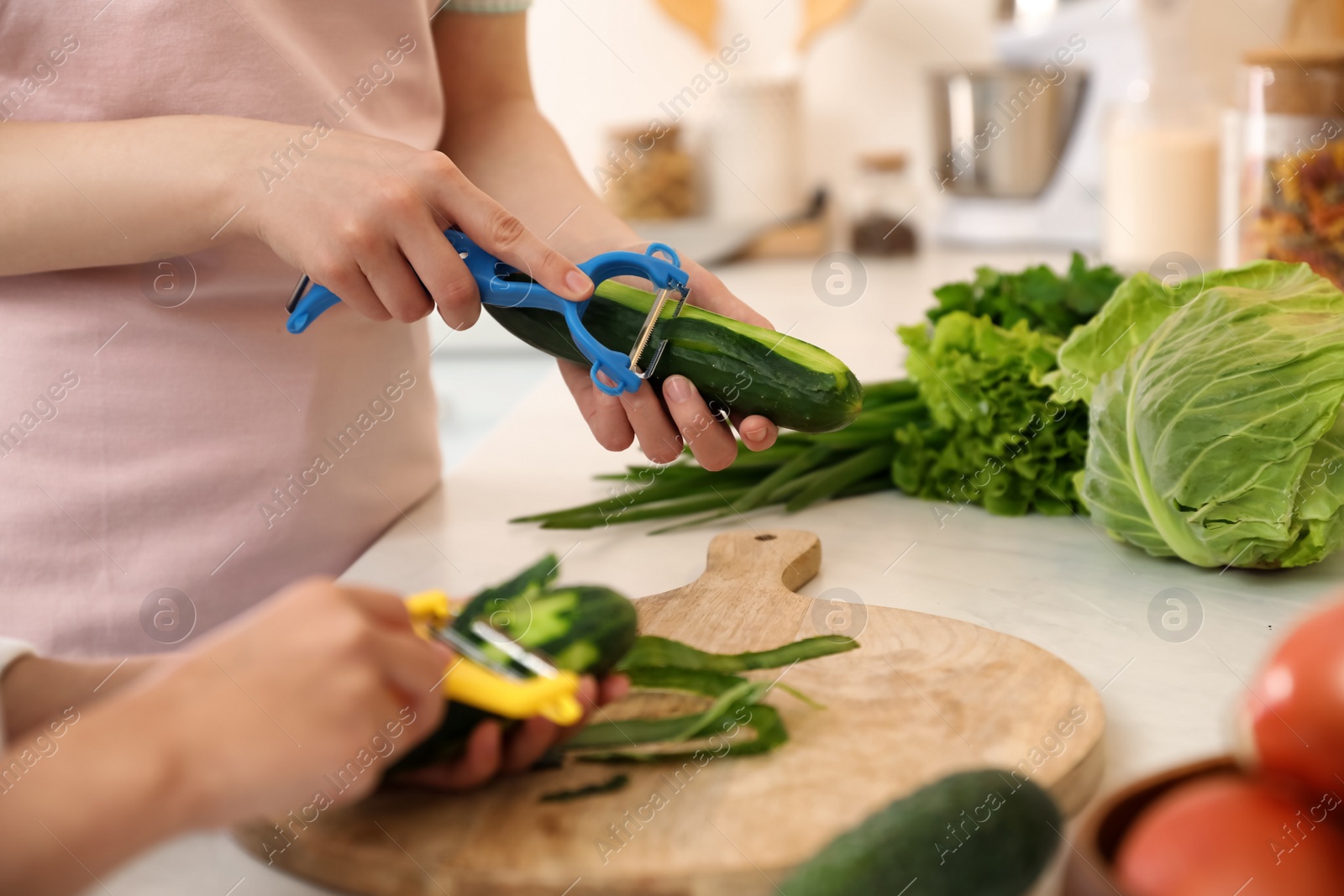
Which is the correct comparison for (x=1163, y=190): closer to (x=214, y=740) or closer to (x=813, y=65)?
(x=813, y=65)

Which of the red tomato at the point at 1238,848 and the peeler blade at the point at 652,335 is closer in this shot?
the red tomato at the point at 1238,848

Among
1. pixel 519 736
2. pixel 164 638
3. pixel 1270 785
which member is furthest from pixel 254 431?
pixel 1270 785

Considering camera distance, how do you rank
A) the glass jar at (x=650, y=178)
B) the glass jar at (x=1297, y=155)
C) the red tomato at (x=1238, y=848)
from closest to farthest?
the red tomato at (x=1238, y=848) → the glass jar at (x=1297, y=155) → the glass jar at (x=650, y=178)

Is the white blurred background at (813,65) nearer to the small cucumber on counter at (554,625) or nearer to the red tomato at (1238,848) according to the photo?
the small cucumber on counter at (554,625)

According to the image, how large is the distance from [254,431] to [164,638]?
0.22 metres

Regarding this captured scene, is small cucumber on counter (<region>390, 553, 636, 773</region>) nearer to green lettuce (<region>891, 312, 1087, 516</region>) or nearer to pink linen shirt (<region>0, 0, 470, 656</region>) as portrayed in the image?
pink linen shirt (<region>0, 0, 470, 656</region>)

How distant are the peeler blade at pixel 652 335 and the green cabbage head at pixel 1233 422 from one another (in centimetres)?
→ 41

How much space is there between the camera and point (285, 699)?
0.59 metres

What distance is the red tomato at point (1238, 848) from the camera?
0.49m

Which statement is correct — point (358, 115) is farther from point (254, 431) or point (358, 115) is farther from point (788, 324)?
point (788, 324)

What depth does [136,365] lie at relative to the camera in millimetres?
1159

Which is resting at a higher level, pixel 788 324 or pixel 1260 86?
pixel 1260 86

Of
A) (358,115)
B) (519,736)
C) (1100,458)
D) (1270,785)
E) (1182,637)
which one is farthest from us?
(358,115)

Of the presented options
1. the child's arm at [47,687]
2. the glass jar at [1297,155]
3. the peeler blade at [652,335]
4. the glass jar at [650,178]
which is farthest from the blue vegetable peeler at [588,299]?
the glass jar at [650,178]
